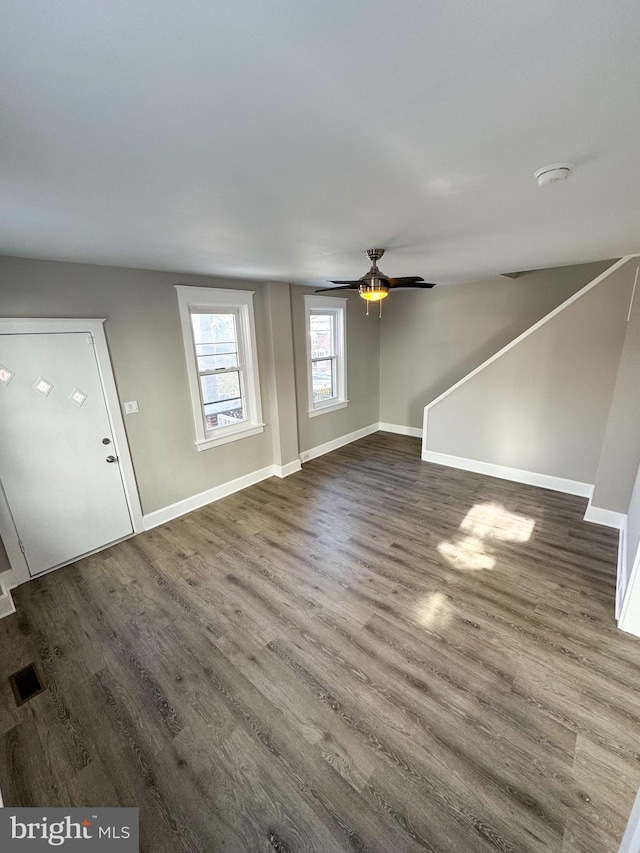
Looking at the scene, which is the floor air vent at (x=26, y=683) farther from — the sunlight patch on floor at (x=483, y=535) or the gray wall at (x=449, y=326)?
the gray wall at (x=449, y=326)

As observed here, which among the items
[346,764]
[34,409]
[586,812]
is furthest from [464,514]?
[34,409]

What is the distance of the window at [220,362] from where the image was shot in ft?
11.9

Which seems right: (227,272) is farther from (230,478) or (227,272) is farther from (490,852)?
(490,852)

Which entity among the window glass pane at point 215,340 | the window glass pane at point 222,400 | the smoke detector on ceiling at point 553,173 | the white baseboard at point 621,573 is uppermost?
the smoke detector on ceiling at point 553,173

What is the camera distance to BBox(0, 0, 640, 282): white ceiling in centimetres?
68

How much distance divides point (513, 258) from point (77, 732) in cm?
464

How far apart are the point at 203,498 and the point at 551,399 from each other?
4309 millimetres

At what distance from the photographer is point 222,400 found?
13.5 ft

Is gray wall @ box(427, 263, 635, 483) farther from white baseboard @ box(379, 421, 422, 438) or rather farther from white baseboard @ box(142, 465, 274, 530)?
white baseboard @ box(142, 465, 274, 530)

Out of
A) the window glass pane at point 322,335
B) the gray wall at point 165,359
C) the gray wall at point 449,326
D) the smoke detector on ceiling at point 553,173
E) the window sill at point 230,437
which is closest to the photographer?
the smoke detector on ceiling at point 553,173

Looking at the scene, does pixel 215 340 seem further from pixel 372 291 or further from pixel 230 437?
pixel 372 291

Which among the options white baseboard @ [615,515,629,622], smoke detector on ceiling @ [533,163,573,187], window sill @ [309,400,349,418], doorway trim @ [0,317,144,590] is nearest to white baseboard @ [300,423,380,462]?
window sill @ [309,400,349,418]

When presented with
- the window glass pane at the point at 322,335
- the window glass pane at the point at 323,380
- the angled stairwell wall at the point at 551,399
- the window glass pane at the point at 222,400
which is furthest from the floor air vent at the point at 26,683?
the angled stairwell wall at the point at 551,399
